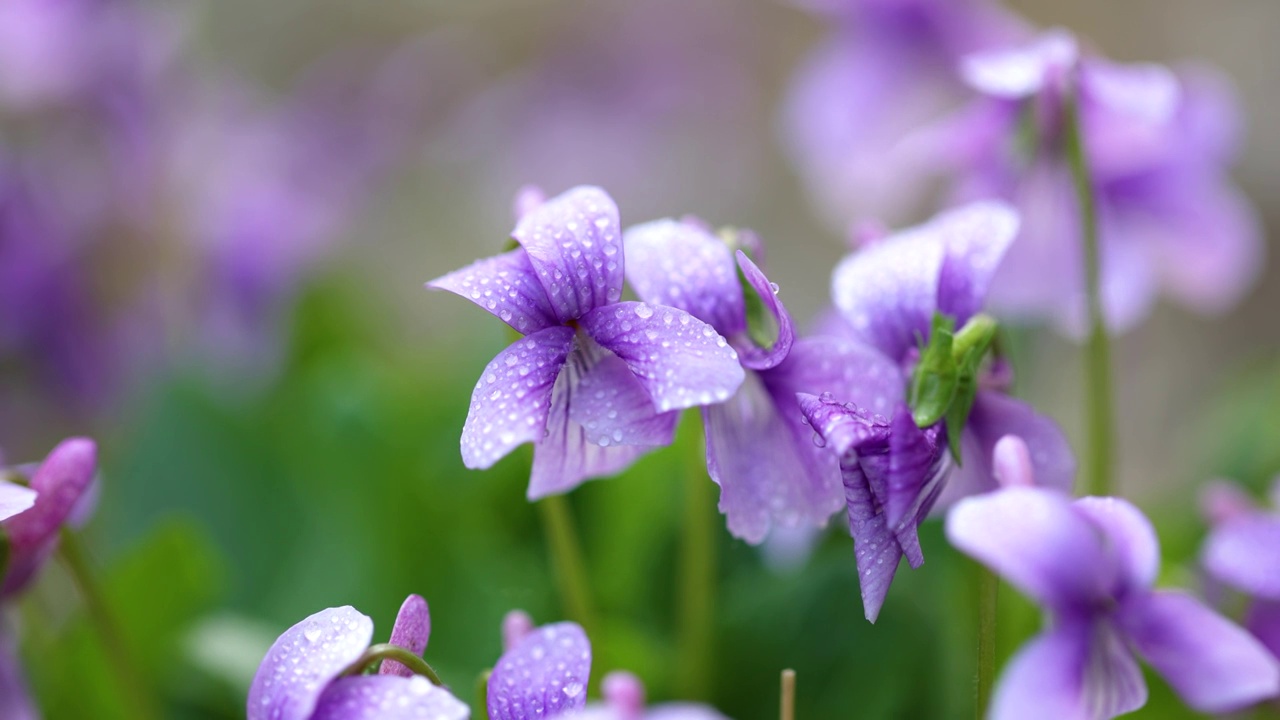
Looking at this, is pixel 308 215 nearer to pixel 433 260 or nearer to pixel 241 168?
pixel 241 168

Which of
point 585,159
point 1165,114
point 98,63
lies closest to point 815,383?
point 1165,114

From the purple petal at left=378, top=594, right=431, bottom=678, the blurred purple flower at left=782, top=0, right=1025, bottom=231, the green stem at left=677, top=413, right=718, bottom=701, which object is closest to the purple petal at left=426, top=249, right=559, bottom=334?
the purple petal at left=378, top=594, right=431, bottom=678

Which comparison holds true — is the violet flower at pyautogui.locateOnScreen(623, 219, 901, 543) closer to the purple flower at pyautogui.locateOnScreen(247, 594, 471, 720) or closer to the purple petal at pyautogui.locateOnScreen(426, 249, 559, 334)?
the purple petal at pyautogui.locateOnScreen(426, 249, 559, 334)

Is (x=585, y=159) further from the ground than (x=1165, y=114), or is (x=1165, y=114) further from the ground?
(x=1165, y=114)

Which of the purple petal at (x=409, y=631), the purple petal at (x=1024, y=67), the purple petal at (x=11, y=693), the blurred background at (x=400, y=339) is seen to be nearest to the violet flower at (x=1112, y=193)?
the purple petal at (x=1024, y=67)

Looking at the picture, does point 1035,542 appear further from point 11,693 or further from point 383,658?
point 11,693

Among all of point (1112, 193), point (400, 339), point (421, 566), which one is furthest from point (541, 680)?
point (400, 339)

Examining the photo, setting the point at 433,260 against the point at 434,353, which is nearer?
the point at 434,353
